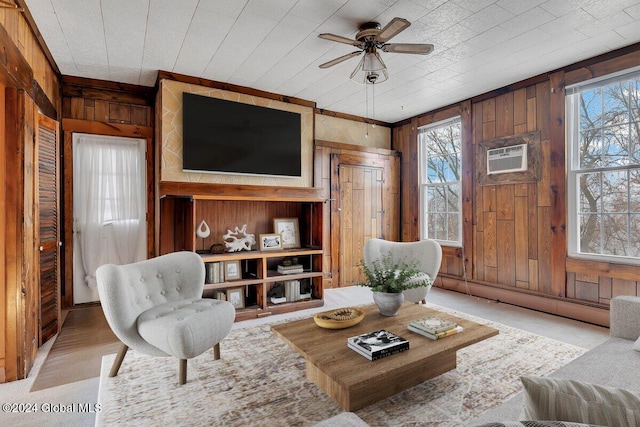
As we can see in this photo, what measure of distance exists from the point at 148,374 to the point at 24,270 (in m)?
1.13

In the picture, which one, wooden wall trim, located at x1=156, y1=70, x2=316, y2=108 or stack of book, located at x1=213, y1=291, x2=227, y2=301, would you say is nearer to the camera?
stack of book, located at x1=213, y1=291, x2=227, y2=301

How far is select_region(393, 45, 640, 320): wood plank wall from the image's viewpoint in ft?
10.6

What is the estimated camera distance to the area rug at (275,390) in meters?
1.74

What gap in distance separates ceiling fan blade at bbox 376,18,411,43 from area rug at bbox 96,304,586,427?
236 cm

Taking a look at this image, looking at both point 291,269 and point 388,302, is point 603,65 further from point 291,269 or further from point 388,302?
point 291,269

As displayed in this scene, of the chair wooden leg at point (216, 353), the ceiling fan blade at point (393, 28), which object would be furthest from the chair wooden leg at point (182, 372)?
the ceiling fan blade at point (393, 28)

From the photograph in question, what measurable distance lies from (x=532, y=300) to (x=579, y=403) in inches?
139

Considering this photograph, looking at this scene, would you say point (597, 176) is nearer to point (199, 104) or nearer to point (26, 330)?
point (199, 104)

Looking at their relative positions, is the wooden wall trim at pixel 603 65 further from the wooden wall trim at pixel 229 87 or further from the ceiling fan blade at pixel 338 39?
the wooden wall trim at pixel 229 87

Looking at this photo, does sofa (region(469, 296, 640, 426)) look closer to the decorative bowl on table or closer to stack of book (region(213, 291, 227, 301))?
the decorative bowl on table

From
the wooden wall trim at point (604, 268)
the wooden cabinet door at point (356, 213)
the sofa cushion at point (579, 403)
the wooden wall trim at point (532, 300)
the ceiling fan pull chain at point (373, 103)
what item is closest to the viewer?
the sofa cushion at point (579, 403)

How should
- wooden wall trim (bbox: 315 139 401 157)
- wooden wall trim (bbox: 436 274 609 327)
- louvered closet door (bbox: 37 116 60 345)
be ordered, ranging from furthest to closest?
wooden wall trim (bbox: 315 139 401 157)
wooden wall trim (bbox: 436 274 609 327)
louvered closet door (bbox: 37 116 60 345)

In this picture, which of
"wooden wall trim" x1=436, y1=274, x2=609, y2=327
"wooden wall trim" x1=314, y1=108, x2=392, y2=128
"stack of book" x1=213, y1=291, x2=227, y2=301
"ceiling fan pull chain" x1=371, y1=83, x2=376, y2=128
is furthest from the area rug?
"wooden wall trim" x1=314, y1=108, x2=392, y2=128

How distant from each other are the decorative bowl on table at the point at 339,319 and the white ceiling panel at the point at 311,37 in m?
2.23
